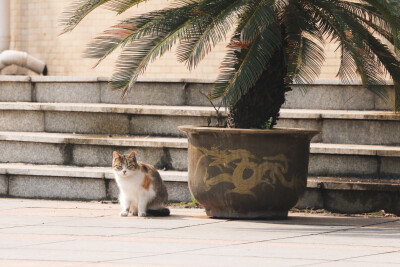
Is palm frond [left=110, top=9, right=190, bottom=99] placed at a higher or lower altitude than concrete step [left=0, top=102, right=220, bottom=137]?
higher

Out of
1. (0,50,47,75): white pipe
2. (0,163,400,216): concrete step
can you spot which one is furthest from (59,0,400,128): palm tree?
(0,50,47,75): white pipe

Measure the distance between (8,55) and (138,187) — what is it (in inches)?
254

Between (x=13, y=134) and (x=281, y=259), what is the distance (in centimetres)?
591

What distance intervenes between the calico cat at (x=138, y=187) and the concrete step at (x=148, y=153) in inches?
58.6

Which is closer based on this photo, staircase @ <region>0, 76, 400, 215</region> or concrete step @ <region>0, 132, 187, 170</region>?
staircase @ <region>0, 76, 400, 215</region>

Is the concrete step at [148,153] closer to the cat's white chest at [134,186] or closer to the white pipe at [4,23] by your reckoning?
the cat's white chest at [134,186]

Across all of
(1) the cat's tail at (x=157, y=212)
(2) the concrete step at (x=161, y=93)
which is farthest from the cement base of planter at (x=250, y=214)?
(2) the concrete step at (x=161, y=93)

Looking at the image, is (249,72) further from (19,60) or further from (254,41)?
(19,60)

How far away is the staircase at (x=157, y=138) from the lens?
949 centimetres

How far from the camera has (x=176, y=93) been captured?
11594 mm

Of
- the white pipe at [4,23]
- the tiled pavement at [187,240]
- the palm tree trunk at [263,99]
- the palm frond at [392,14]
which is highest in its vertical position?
the white pipe at [4,23]

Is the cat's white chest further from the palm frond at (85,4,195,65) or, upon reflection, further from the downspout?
the downspout

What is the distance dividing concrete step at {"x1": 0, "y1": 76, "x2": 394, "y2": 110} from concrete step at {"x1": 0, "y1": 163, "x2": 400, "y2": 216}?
152cm

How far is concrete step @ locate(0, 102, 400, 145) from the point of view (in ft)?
33.3
